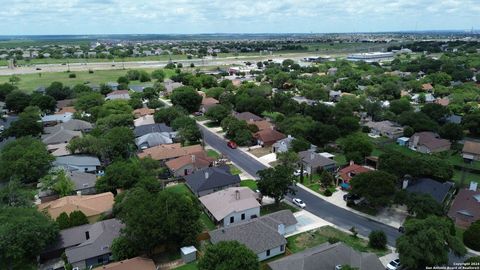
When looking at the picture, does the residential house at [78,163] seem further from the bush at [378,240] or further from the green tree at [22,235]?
the bush at [378,240]

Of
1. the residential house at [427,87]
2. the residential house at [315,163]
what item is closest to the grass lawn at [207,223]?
the residential house at [315,163]

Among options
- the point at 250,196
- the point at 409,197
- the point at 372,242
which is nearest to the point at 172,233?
the point at 250,196

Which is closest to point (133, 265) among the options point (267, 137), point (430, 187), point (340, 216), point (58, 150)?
point (340, 216)

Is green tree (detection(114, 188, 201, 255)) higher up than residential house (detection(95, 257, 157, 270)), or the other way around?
green tree (detection(114, 188, 201, 255))

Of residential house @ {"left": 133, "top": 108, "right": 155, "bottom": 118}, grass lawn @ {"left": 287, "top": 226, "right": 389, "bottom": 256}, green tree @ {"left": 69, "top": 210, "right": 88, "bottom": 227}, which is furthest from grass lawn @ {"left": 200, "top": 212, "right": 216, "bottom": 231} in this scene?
residential house @ {"left": 133, "top": 108, "right": 155, "bottom": 118}

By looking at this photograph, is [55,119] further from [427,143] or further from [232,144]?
[427,143]

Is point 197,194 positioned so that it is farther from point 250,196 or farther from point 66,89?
point 66,89

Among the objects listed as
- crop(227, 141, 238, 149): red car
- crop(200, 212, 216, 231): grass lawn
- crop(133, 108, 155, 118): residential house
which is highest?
crop(133, 108, 155, 118): residential house

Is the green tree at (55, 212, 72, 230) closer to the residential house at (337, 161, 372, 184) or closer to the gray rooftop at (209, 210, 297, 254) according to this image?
the gray rooftop at (209, 210, 297, 254)
